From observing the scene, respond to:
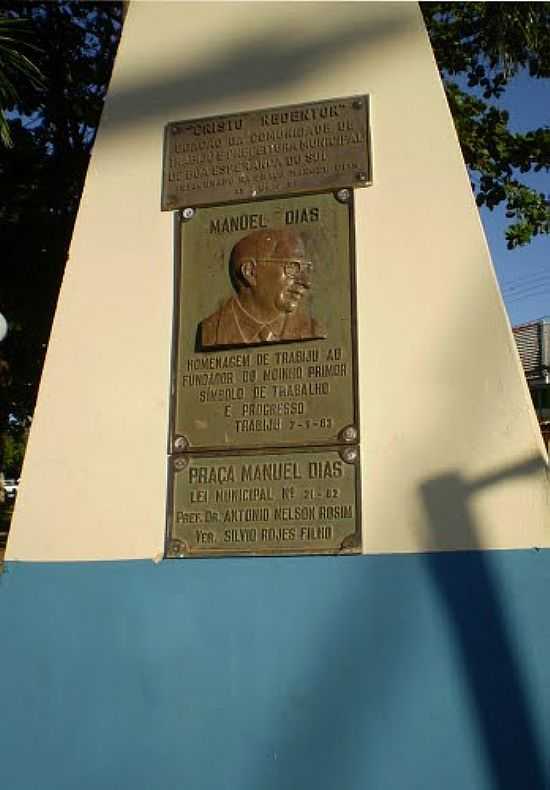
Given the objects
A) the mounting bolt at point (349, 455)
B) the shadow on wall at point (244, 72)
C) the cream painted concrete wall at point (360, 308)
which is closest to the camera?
the cream painted concrete wall at point (360, 308)

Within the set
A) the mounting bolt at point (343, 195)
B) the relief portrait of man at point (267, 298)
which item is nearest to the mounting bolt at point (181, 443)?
the relief portrait of man at point (267, 298)

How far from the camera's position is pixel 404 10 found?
3.33m

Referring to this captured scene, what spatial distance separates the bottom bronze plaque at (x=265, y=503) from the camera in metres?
2.99

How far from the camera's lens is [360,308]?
3.13 meters

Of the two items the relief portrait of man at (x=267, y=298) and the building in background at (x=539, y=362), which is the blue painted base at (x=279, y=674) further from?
Result: the building in background at (x=539, y=362)

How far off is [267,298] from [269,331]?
124mm

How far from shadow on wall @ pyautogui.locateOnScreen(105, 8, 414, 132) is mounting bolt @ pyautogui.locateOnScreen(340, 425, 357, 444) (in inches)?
53.7

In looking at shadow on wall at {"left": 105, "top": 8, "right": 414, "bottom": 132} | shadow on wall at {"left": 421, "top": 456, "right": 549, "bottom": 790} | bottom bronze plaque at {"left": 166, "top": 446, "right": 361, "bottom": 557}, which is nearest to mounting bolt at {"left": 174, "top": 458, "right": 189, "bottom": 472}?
bottom bronze plaque at {"left": 166, "top": 446, "right": 361, "bottom": 557}

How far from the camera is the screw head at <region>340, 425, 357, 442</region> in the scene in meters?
3.02

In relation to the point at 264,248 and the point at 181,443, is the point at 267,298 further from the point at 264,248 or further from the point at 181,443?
the point at 181,443

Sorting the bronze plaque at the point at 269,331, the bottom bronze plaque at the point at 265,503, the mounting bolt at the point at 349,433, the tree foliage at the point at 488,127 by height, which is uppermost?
the tree foliage at the point at 488,127

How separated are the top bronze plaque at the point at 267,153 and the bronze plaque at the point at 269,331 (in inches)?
3.0

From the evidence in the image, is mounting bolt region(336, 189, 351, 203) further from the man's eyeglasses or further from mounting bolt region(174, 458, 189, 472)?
mounting bolt region(174, 458, 189, 472)

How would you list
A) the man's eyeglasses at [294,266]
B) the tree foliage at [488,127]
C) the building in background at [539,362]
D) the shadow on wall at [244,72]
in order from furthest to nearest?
the building in background at [539,362] < the tree foliage at [488,127] < the shadow on wall at [244,72] < the man's eyeglasses at [294,266]
